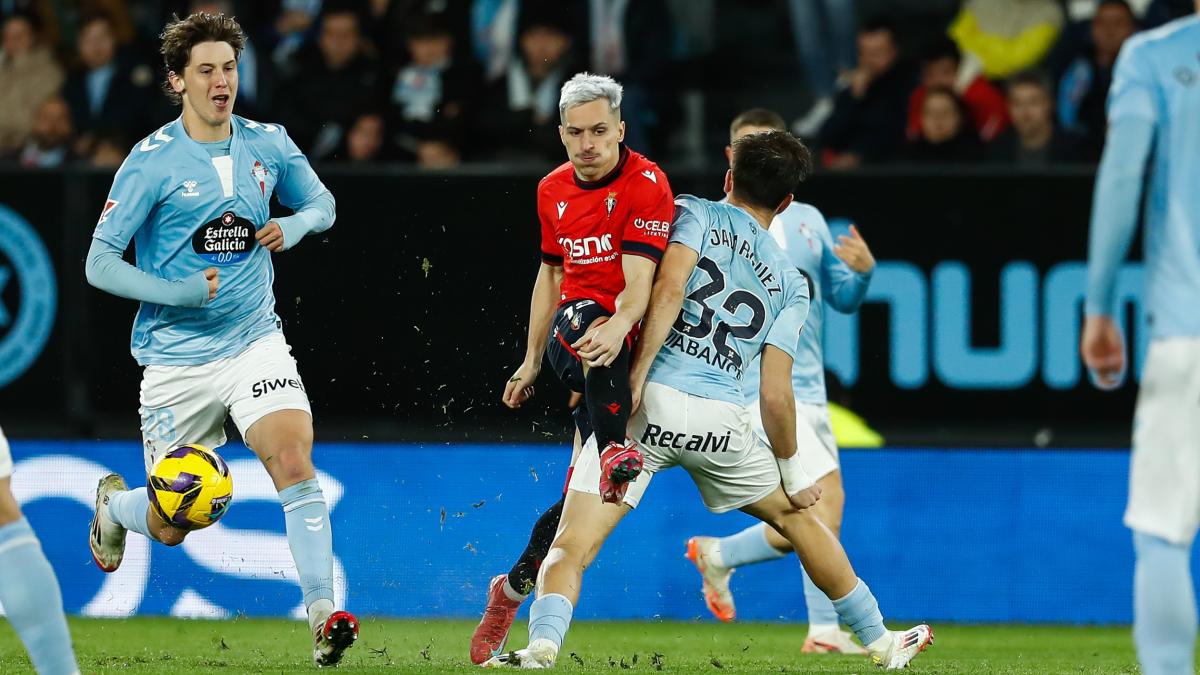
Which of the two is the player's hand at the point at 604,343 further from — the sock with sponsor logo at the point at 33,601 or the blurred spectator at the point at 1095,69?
the blurred spectator at the point at 1095,69

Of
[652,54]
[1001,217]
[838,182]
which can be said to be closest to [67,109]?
[652,54]

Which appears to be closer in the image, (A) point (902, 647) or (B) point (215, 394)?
(A) point (902, 647)

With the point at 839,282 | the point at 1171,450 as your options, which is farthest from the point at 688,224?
the point at 1171,450

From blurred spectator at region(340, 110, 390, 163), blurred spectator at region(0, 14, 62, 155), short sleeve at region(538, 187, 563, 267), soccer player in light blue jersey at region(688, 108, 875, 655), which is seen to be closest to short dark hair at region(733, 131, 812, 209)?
short sleeve at region(538, 187, 563, 267)

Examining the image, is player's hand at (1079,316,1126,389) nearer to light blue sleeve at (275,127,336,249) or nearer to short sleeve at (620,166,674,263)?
short sleeve at (620,166,674,263)

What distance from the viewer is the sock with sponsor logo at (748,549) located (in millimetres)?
8023

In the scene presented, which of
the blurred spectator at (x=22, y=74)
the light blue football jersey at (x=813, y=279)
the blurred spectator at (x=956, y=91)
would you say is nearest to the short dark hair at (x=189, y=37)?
the light blue football jersey at (x=813, y=279)

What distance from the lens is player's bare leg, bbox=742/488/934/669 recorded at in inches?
249

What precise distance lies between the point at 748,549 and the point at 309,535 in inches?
93.1

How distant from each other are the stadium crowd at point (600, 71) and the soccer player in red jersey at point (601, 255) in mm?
3888

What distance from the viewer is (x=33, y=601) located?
4.71m

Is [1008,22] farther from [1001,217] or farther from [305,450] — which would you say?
[305,450]

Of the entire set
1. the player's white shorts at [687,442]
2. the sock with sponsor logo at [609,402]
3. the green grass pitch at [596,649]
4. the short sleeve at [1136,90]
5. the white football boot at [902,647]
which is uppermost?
the short sleeve at [1136,90]

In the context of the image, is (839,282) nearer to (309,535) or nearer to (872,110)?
(309,535)
